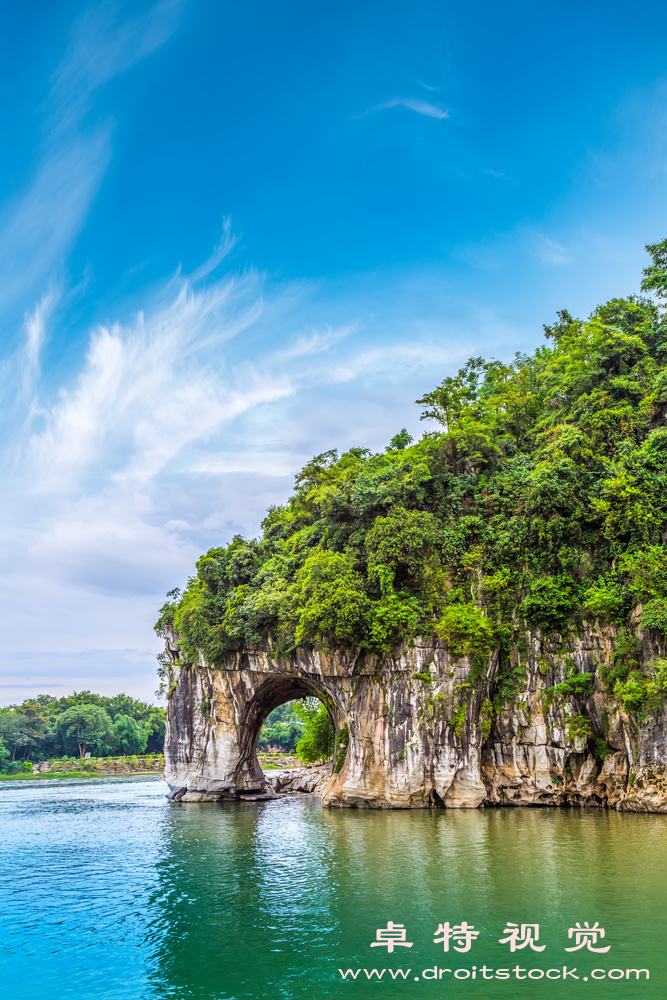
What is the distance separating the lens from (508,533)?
1037 inches

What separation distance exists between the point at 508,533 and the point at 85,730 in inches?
2283

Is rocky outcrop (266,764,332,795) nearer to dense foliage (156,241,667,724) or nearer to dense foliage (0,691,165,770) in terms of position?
dense foliage (156,241,667,724)

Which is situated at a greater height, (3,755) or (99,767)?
(3,755)

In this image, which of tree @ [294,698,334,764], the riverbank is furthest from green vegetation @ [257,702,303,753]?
tree @ [294,698,334,764]

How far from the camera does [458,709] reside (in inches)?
959

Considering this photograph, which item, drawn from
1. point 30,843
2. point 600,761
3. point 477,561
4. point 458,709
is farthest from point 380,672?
point 30,843

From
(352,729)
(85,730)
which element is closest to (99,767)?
(85,730)

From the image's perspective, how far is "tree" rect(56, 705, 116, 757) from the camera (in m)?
67.7

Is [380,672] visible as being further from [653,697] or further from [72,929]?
[72,929]

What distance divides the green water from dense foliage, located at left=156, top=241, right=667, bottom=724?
22.2 feet

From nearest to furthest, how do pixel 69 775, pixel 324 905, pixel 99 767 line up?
pixel 324 905 → pixel 69 775 → pixel 99 767

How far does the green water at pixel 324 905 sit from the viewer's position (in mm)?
8711

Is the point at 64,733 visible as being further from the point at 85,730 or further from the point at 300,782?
the point at 300,782

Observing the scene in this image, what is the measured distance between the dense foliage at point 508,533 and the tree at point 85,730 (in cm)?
4376
